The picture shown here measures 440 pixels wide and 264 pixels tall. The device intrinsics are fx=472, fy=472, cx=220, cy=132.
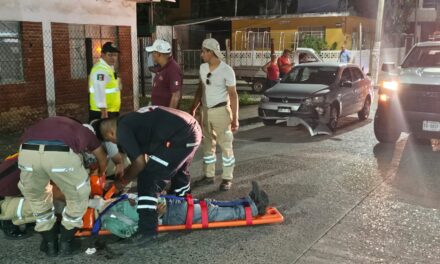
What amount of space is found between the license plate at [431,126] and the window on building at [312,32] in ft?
65.6

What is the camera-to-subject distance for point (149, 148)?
13.9 feet

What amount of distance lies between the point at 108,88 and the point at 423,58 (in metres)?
5.78

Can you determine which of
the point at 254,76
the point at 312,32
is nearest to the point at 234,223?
the point at 254,76

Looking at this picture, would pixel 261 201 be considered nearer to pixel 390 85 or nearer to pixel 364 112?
pixel 390 85

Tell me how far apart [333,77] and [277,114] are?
1.66m

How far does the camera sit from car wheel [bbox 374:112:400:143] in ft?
27.1

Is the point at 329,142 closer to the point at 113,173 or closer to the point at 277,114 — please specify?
the point at 277,114

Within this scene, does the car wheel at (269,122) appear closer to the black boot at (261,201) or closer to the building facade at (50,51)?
the building facade at (50,51)

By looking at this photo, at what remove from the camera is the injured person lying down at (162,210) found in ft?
13.9

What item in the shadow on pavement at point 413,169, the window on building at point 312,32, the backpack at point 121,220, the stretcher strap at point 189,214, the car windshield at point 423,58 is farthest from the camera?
the window on building at point 312,32

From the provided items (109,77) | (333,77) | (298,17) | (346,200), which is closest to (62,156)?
(109,77)

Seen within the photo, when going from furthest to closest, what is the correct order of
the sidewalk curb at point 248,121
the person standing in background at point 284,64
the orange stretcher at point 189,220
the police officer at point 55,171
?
1. the person standing in background at point 284,64
2. the sidewalk curb at point 248,121
3. the orange stretcher at point 189,220
4. the police officer at point 55,171

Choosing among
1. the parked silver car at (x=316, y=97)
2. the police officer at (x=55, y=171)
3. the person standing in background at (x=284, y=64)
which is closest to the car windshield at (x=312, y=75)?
the parked silver car at (x=316, y=97)

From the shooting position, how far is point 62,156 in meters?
3.79
